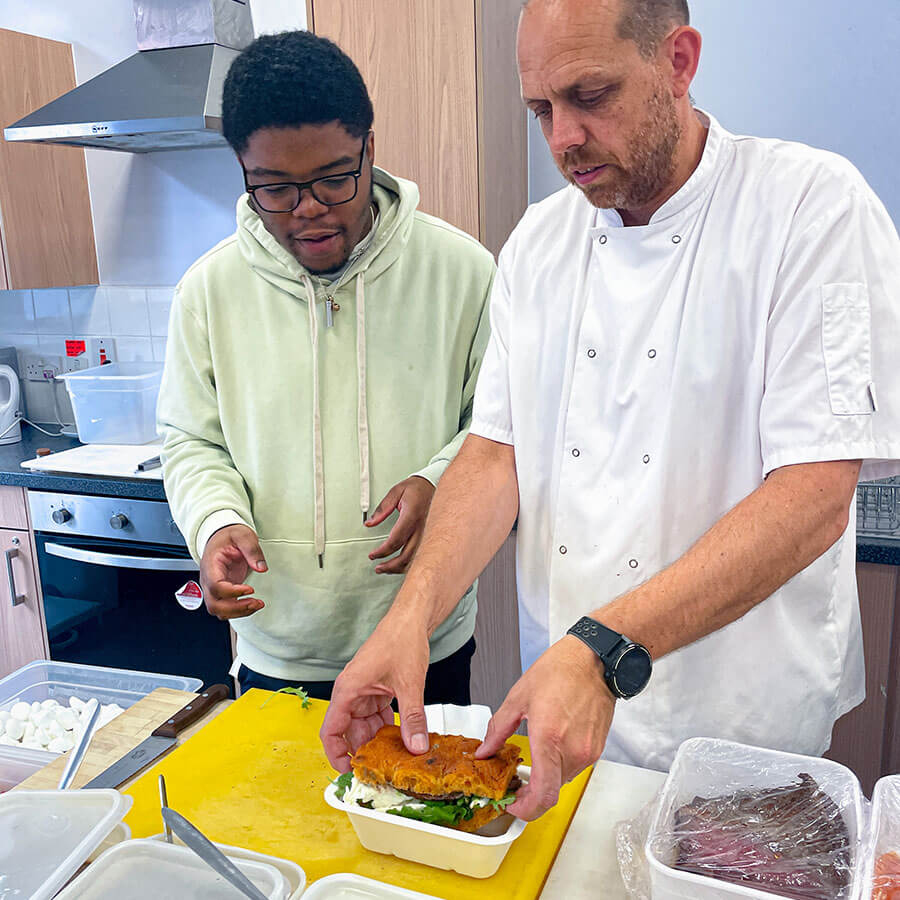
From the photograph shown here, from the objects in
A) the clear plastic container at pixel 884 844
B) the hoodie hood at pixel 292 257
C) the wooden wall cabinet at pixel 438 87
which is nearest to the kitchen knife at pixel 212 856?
the clear plastic container at pixel 884 844

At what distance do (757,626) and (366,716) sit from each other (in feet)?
1.64

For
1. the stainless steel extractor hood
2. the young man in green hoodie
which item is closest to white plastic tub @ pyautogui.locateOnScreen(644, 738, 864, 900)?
the young man in green hoodie

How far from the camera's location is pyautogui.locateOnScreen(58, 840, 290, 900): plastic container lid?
839 mm

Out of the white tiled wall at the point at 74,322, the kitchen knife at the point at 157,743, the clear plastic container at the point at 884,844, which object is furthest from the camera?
the white tiled wall at the point at 74,322

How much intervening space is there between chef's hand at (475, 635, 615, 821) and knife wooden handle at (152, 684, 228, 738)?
0.52 metres

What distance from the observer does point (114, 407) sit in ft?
8.84

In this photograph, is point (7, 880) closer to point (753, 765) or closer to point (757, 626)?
point (753, 765)

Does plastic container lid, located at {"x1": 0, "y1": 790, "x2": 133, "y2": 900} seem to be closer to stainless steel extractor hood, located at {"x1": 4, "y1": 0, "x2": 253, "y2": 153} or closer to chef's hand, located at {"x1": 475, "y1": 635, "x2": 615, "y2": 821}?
chef's hand, located at {"x1": 475, "y1": 635, "x2": 615, "y2": 821}

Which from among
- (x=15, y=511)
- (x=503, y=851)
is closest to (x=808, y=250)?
(x=503, y=851)

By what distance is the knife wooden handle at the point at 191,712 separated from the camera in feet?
3.95

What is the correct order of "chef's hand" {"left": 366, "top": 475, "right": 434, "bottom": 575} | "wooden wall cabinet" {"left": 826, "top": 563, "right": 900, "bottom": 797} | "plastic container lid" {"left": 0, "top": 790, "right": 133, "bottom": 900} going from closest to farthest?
1. "plastic container lid" {"left": 0, "top": 790, "right": 133, "bottom": 900}
2. "chef's hand" {"left": 366, "top": 475, "right": 434, "bottom": 575}
3. "wooden wall cabinet" {"left": 826, "top": 563, "right": 900, "bottom": 797}

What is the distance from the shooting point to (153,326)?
119 inches

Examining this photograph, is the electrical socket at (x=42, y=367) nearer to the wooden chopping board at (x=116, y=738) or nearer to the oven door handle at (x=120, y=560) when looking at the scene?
the oven door handle at (x=120, y=560)

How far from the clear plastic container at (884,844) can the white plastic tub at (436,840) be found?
31 cm
